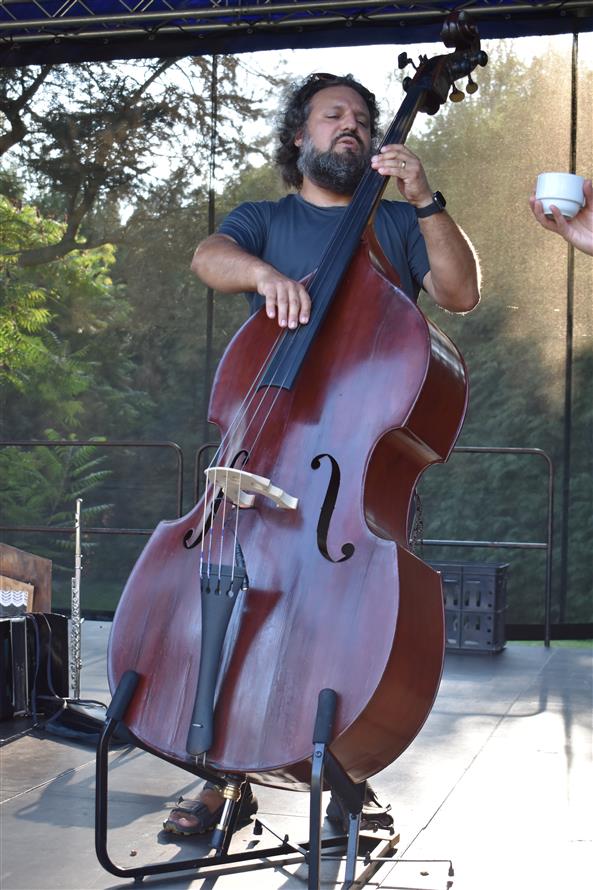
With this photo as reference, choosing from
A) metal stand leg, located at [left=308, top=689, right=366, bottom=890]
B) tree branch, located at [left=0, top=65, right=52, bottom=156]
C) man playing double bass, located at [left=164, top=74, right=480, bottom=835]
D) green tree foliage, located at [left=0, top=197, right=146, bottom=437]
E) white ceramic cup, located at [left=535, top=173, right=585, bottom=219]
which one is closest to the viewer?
metal stand leg, located at [left=308, top=689, right=366, bottom=890]

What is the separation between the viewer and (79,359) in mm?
8695

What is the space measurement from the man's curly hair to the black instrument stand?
129cm

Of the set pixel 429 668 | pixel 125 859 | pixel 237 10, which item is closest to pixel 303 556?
pixel 429 668

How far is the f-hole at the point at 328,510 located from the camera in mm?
1687

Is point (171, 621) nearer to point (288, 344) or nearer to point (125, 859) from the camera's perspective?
point (288, 344)

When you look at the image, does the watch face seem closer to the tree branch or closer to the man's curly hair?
the man's curly hair

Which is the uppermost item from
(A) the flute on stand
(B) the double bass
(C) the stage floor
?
(B) the double bass

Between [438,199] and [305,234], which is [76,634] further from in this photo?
[438,199]

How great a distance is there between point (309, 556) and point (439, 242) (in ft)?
2.22

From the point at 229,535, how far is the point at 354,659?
30 centimetres

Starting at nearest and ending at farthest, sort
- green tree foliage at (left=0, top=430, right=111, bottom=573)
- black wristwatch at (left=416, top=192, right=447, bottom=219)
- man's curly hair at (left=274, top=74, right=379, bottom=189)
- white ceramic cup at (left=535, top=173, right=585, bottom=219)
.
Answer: white ceramic cup at (left=535, top=173, right=585, bottom=219) < black wristwatch at (left=416, top=192, right=447, bottom=219) < man's curly hair at (left=274, top=74, right=379, bottom=189) < green tree foliage at (left=0, top=430, right=111, bottom=573)

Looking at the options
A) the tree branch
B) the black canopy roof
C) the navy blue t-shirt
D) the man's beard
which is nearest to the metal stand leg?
the navy blue t-shirt

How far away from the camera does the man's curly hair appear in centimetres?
241

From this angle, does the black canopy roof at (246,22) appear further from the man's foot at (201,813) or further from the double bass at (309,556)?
the man's foot at (201,813)
